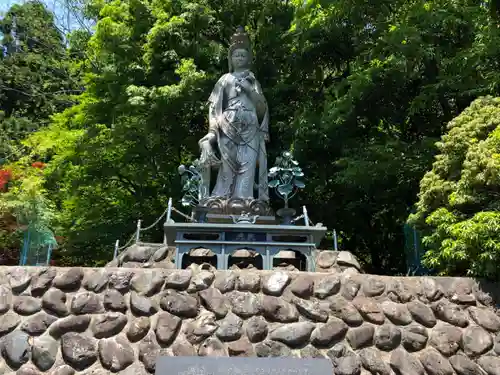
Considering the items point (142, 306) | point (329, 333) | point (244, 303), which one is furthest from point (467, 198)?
point (142, 306)

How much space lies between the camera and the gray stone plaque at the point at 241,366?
14.6 feet

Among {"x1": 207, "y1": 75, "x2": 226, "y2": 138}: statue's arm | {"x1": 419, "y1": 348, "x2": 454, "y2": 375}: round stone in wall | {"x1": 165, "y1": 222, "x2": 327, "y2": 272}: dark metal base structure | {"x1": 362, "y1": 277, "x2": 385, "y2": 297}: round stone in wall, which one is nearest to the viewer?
{"x1": 419, "y1": 348, "x2": 454, "y2": 375}: round stone in wall

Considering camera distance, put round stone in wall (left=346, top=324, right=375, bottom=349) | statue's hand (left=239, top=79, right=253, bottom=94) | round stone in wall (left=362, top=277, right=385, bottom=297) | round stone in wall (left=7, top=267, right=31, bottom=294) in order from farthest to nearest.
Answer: statue's hand (left=239, top=79, right=253, bottom=94)
round stone in wall (left=362, top=277, right=385, bottom=297)
round stone in wall (left=7, top=267, right=31, bottom=294)
round stone in wall (left=346, top=324, right=375, bottom=349)

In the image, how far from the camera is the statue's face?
10141mm

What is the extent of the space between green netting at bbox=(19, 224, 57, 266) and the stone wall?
6418 mm

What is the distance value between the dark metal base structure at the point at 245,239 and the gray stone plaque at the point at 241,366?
2.17 m

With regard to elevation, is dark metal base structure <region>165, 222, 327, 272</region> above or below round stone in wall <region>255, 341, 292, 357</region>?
above

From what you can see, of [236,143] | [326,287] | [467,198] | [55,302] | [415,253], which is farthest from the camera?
[236,143]

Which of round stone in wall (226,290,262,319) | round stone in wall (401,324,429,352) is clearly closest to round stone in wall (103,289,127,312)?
round stone in wall (226,290,262,319)

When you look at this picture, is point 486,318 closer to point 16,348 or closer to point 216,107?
point 16,348

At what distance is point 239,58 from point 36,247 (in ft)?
20.0

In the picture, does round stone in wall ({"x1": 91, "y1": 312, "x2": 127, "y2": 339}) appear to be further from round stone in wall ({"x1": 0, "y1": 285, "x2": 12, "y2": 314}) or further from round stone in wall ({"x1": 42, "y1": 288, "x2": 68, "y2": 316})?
round stone in wall ({"x1": 0, "y1": 285, "x2": 12, "y2": 314})

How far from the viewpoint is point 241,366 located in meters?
4.50

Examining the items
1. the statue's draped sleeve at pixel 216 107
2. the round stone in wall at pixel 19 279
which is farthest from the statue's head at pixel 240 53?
the round stone in wall at pixel 19 279
